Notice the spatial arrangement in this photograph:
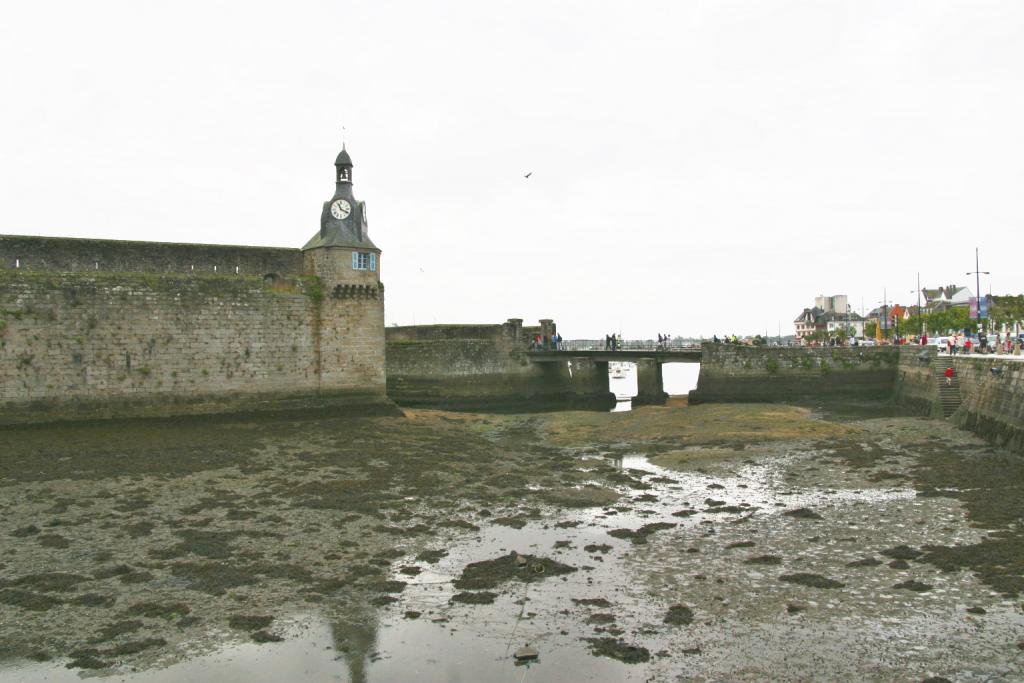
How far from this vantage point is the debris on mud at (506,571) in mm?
9688

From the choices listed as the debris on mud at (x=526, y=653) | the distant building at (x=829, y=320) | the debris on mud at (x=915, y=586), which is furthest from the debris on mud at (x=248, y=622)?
the distant building at (x=829, y=320)

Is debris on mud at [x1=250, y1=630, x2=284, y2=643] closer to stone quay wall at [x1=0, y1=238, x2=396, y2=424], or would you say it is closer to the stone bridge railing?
stone quay wall at [x1=0, y1=238, x2=396, y2=424]

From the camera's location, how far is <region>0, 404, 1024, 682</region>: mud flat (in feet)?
24.5

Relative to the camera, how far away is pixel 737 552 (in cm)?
1085

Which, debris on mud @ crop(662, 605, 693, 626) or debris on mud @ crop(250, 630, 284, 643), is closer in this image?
debris on mud @ crop(250, 630, 284, 643)

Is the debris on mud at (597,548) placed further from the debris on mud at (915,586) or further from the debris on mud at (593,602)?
the debris on mud at (915,586)

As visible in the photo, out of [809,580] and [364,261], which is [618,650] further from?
[364,261]

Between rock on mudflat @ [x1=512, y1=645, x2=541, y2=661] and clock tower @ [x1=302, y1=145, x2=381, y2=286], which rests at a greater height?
clock tower @ [x1=302, y1=145, x2=381, y2=286]

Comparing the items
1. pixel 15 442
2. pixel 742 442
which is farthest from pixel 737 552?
pixel 15 442

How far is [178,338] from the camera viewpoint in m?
24.7

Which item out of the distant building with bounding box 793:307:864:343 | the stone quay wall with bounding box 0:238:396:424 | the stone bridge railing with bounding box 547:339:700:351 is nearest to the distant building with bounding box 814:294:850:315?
the distant building with bounding box 793:307:864:343

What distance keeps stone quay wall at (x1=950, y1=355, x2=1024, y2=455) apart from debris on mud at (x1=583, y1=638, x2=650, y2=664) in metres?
14.8

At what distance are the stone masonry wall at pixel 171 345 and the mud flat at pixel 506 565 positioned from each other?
3729 millimetres

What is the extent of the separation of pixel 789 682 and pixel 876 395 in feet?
109
